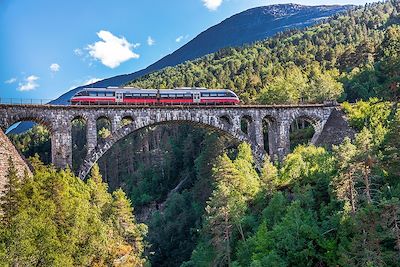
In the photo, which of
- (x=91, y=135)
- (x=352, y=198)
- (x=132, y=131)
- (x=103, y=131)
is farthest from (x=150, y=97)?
(x=103, y=131)

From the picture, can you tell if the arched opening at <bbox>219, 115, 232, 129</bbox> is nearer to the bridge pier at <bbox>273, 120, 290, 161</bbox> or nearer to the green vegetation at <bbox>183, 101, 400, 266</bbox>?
the bridge pier at <bbox>273, 120, 290, 161</bbox>

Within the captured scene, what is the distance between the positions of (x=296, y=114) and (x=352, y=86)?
2229 centimetres

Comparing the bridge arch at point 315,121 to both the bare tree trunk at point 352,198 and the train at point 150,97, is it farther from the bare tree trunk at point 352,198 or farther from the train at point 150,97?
the bare tree trunk at point 352,198

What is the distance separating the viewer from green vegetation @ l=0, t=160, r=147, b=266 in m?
24.1

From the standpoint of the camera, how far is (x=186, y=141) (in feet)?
267

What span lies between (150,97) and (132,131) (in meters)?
5.30

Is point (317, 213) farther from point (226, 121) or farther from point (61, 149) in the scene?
point (61, 149)

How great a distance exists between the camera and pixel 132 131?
47156mm

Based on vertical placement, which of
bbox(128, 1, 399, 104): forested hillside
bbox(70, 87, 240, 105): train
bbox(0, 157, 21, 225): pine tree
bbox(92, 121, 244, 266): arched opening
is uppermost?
bbox(128, 1, 399, 104): forested hillside

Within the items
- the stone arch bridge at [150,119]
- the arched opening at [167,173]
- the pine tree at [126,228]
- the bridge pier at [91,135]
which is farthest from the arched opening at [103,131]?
the pine tree at [126,228]

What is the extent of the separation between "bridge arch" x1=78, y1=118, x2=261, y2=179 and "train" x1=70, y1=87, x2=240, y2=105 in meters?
2.62

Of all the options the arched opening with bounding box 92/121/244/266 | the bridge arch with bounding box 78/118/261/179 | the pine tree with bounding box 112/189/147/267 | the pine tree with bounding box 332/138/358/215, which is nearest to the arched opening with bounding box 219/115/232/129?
the bridge arch with bounding box 78/118/261/179

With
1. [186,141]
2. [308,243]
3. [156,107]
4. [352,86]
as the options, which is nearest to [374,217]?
[308,243]

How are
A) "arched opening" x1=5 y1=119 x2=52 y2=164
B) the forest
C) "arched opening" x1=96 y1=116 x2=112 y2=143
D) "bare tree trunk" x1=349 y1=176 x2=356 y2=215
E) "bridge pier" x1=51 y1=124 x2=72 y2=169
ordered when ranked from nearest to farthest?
1. the forest
2. "bare tree trunk" x1=349 y1=176 x2=356 y2=215
3. "bridge pier" x1=51 y1=124 x2=72 y2=169
4. "arched opening" x1=96 y1=116 x2=112 y2=143
5. "arched opening" x1=5 y1=119 x2=52 y2=164
